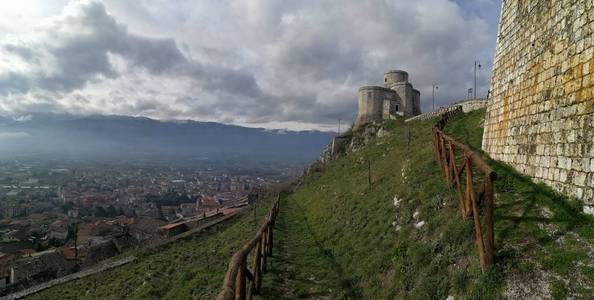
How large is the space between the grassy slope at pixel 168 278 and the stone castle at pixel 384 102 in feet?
98.0

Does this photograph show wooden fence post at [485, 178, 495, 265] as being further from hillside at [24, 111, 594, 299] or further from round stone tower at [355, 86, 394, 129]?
round stone tower at [355, 86, 394, 129]

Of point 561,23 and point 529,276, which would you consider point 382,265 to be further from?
point 561,23

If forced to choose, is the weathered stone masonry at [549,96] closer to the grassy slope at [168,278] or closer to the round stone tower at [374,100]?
the grassy slope at [168,278]

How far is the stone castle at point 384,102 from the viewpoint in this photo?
50.8m

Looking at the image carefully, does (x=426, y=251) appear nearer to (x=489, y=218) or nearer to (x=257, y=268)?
(x=489, y=218)

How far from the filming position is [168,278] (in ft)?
51.2

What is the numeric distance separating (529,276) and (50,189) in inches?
6854

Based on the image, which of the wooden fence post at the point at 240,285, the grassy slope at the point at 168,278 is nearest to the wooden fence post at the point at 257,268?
the wooden fence post at the point at 240,285

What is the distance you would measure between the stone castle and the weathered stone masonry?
4055 centimetres

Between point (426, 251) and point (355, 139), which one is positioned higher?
point (355, 139)

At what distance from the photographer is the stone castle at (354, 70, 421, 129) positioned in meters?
50.8

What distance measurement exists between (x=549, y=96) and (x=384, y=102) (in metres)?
45.0

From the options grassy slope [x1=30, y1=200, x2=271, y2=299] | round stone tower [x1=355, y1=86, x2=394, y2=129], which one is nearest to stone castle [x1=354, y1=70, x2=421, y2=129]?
round stone tower [x1=355, y1=86, x2=394, y2=129]

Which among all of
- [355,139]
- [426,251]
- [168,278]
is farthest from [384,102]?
[426,251]
